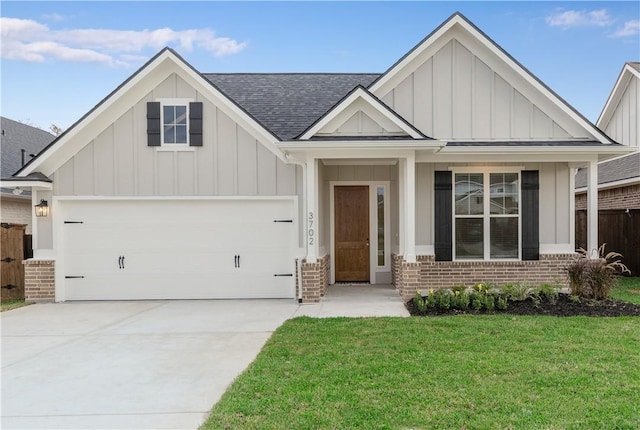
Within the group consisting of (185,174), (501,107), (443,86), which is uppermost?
(443,86)

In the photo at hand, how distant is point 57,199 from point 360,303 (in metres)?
7.09

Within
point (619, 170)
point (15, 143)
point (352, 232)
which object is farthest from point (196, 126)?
point (619, 170)

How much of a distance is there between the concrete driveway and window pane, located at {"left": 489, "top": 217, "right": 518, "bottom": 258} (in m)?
4.77

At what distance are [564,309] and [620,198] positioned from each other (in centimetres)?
835

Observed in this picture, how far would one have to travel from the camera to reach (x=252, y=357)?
17.7 feet

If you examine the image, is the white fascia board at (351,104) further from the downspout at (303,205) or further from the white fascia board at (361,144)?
the downspout at (303,205)

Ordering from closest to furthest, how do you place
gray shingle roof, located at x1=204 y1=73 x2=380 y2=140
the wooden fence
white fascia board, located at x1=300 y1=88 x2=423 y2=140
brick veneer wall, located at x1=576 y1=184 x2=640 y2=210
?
white fascia board, located at x1=300 y1=88 x2=423 y2=140 → gray shingle roof, located at x1=204 y1=73 x2=380 y2=140 → the wooden fence → brick veneer wall, located at x1=576 y1=184 x2=640 y2=210

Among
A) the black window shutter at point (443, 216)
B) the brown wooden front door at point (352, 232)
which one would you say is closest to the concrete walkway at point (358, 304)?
the brown wooden front door at point (352, 232)

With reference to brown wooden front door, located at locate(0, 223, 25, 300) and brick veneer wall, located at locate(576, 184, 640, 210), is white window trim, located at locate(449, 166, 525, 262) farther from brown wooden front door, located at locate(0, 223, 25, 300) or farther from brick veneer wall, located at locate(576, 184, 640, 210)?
brown wooden front door, located at locate(0, 223, 25, 300)

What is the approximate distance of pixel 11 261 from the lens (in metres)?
10.1

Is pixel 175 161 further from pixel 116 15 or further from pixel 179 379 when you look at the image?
pixel 116 15

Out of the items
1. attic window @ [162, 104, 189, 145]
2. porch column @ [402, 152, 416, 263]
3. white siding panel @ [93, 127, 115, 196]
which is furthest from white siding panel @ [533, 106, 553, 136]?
white siding panel @ [93, 127, 115, 196]

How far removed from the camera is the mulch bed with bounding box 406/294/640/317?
7367mm

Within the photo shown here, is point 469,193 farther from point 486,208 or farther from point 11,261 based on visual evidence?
point 11,261
